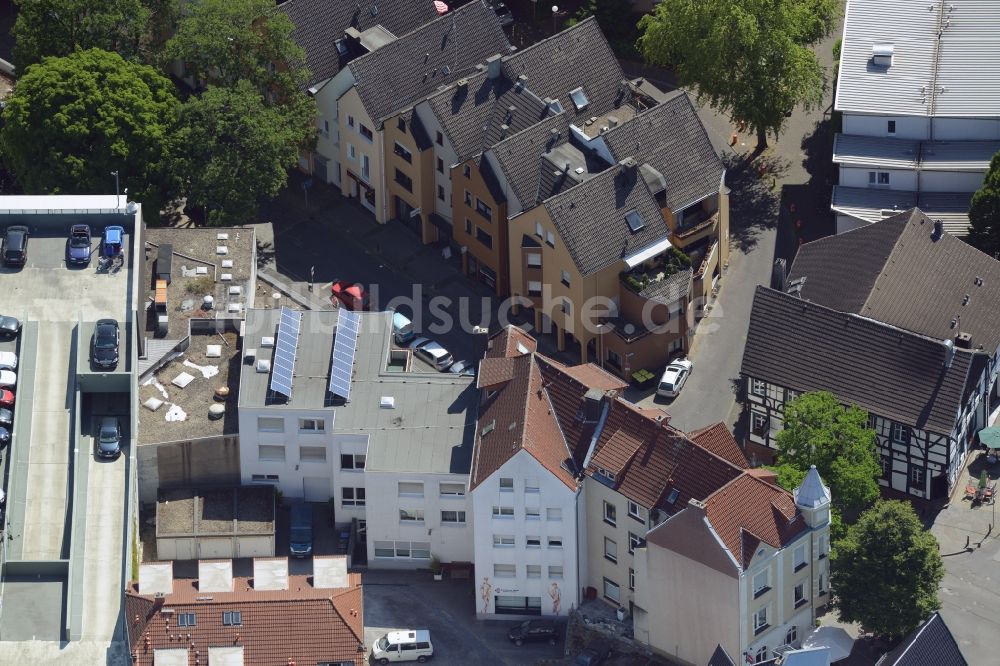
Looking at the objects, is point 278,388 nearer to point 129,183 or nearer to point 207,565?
point 207,565

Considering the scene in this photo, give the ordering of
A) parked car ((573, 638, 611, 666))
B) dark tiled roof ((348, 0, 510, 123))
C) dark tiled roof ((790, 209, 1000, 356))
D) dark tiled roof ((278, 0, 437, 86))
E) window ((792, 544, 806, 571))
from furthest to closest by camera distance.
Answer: dark tiled roof ((278, 0, 437, 86)) < dark tiled roof ((348, 0, 510, 123)) < dark tiled roof ((790, 209, 1000, 356)) < parked car ((573, 638, 611, 666)) < window ((792, 544, 806, 571))

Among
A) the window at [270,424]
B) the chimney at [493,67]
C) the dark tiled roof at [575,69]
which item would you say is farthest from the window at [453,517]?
the chimney at [493,67]

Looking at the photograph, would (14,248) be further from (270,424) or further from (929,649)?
(929,649)

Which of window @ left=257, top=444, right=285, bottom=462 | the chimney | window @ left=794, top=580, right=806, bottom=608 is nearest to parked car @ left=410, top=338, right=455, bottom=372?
window @ left=257, top=444, right=285, bottom=462

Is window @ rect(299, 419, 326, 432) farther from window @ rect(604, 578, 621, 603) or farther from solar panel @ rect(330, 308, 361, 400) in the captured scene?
window @ rect(604, 578, 621, 603)

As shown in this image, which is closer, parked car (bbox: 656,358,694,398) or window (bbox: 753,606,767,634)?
window (bbox: 753,606,767,634)

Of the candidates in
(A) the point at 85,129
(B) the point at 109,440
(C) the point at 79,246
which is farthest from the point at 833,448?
(A) the point at 85,129
